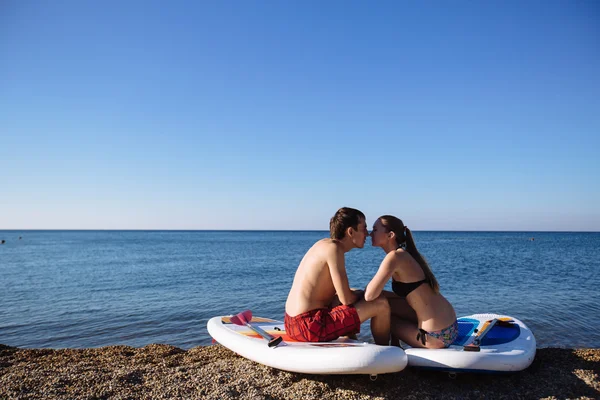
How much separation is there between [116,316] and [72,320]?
90 centimetres

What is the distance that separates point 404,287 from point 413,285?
10cm

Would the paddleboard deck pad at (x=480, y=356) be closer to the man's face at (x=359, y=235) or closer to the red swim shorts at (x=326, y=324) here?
the red swim shorts at (x=326, y=324)

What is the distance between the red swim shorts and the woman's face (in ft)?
2.38

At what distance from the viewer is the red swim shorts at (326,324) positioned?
162 inches

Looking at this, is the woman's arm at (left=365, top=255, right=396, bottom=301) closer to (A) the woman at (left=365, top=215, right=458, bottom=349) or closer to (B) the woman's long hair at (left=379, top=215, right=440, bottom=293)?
(A) the woman at (left=365, top=215, right=458, bottom=349)

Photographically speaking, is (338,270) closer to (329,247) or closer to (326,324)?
(329,247)

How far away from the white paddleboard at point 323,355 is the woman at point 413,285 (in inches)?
22.6

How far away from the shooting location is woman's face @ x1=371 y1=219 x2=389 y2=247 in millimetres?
4205

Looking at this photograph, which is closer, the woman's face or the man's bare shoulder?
the man's bare shoulder

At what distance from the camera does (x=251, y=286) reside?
13.6m

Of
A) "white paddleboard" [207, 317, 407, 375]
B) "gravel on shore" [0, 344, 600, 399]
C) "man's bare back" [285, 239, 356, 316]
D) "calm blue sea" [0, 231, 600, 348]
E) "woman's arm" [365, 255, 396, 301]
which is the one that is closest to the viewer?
"white paddleboard" [207, 317, 407, 375]

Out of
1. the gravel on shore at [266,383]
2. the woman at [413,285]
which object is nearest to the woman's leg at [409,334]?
the woman at [413,285]

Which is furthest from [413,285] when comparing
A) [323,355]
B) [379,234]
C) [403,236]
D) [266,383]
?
[266,383]

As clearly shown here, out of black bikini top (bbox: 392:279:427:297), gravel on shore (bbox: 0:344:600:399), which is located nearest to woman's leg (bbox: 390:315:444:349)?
gravel on shore (bbox: 0:344:600:399)
